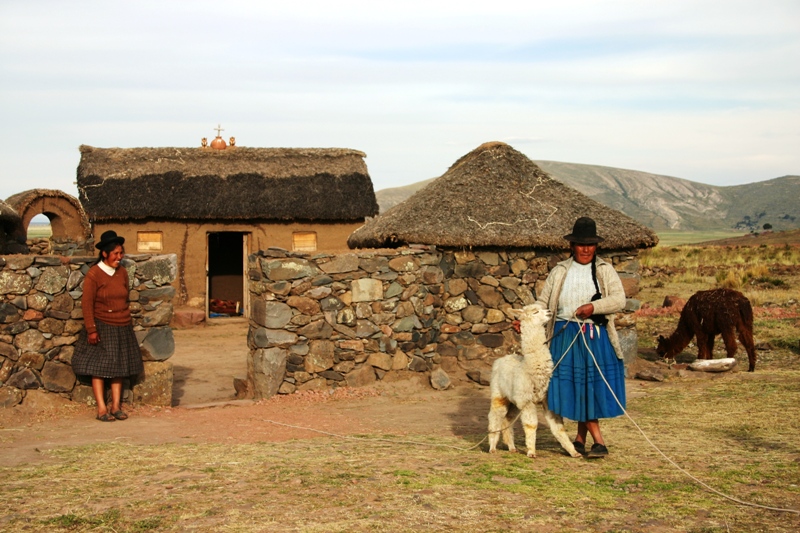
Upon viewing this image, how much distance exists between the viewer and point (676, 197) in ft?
431

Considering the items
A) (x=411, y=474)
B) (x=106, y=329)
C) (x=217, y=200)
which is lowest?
(x=411, y=474)

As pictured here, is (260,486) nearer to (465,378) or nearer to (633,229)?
(465,378)

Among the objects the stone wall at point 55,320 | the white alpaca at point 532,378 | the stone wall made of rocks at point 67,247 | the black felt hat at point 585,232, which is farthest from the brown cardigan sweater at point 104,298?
the stone wall made of rocks at point 67,247

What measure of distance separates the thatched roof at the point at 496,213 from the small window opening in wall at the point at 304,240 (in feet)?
21.7

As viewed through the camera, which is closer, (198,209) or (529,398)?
(529,398)

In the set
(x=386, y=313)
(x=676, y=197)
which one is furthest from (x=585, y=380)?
(x=676, y=197)

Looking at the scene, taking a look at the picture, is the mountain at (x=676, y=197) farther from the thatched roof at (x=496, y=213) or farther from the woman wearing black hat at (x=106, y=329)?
the woman wearing black hat at (x=106, y=329)

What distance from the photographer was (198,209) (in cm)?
1866

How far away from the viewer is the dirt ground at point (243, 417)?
7883mm

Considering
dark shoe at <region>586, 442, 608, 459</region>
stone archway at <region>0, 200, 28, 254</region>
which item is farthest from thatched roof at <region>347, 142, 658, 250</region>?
stone archway at <region>0, 200, 28, 254</region>

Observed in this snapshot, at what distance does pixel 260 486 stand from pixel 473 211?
682 centimetres

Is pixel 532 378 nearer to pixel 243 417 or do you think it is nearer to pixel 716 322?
pixel 243 417

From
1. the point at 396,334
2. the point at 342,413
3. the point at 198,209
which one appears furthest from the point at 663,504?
the point at 198,209

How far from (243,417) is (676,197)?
430 feet
